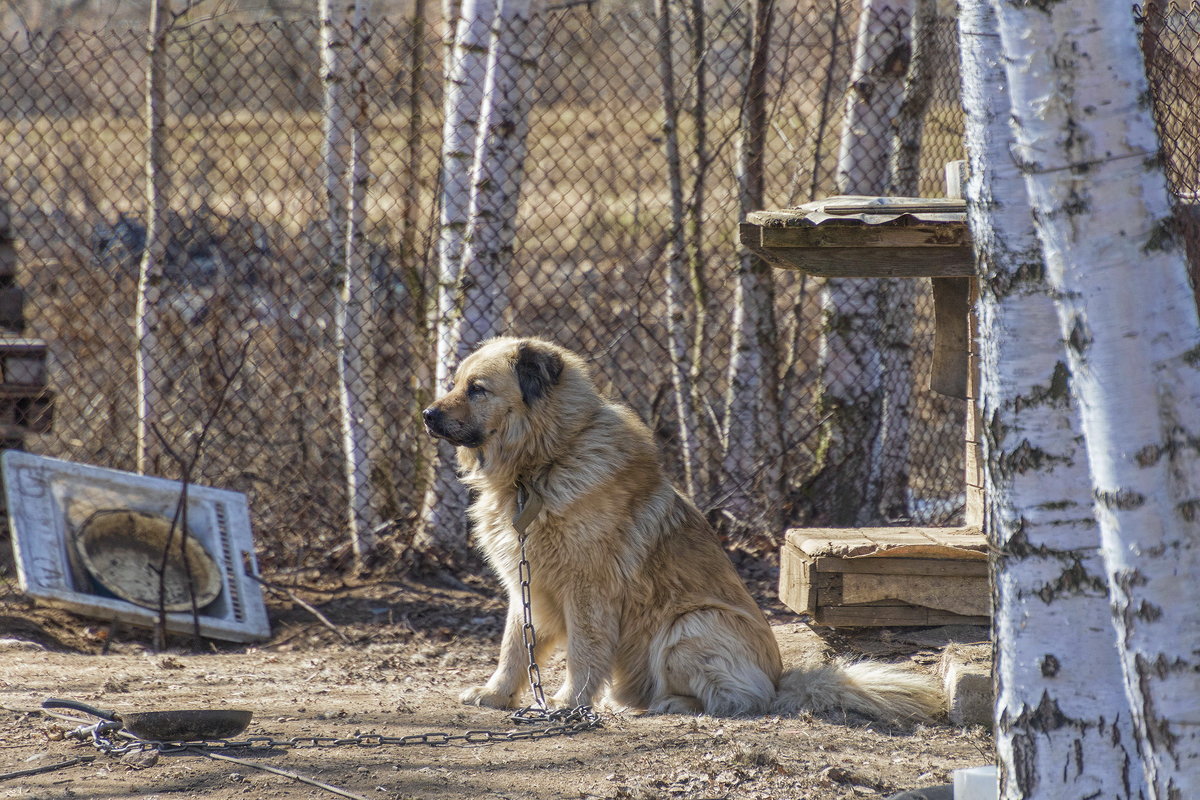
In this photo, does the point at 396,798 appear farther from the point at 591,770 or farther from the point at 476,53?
the point at 476,53

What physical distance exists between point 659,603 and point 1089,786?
2462 millimetres

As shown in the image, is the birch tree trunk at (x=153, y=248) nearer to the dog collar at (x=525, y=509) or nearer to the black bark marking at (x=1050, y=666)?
the dog collar at (x=525, y=509)

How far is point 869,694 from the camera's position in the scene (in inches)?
160

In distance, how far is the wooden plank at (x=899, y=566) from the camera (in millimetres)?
4484

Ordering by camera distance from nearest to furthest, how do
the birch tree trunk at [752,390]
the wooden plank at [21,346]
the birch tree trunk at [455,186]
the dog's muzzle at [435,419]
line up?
the dog's muzzle at [435,419] → the birch tree trunk at [455,186] → the wooden plank at [21,346] → the birch tree trunk at [752,390]

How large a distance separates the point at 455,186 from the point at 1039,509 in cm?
462

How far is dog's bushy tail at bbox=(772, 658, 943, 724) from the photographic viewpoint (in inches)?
160

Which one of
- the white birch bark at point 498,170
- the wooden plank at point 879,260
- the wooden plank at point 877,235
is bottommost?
the wooden plank at point 879,260

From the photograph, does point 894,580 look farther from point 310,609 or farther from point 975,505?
point 310,609

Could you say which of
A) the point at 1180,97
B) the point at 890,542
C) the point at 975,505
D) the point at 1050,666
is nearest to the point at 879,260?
the point at 890,542

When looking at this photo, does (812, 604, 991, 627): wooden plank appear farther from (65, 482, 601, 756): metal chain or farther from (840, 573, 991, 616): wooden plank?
(65, 482, 601, 756): metal chain

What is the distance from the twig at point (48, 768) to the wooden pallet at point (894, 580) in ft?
9.23

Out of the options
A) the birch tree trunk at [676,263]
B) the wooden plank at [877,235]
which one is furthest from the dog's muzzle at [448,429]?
the birch tree trunk at [676,263]

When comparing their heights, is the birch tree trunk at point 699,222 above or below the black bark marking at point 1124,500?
above
